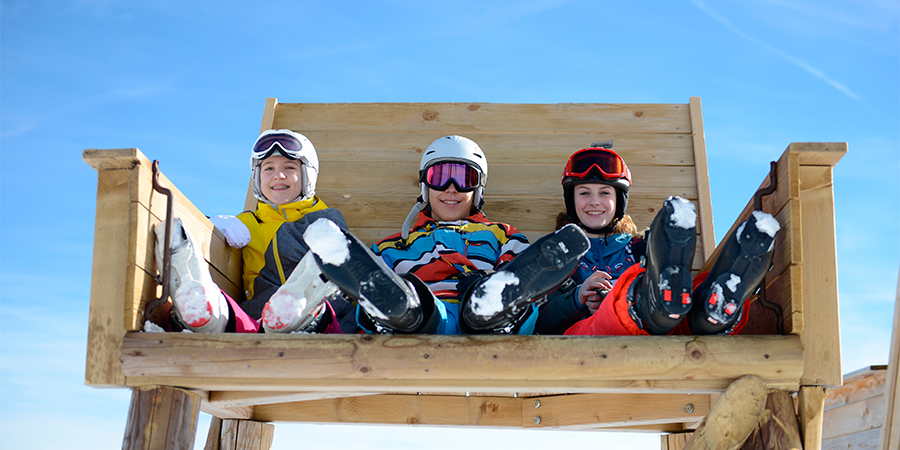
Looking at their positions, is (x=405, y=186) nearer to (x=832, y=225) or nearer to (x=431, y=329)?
(x=431, y=329)

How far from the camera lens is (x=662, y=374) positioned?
2127 millimetres

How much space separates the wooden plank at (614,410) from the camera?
130 inches

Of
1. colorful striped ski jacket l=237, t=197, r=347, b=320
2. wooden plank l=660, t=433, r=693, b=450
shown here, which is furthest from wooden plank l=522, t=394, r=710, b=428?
colorful striped ski jacket l=237, t=197, r=347, b=320

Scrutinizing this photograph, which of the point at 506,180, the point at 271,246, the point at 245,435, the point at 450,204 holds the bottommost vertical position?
the point at 245,435

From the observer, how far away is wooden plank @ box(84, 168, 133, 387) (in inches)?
83.7

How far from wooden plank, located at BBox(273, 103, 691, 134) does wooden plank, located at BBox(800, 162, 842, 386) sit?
223cm

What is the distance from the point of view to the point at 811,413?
2166mm

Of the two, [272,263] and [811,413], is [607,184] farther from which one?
[272,263]

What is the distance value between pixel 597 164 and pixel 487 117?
128 centimetres

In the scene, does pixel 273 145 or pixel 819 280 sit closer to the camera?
pixel 819 280

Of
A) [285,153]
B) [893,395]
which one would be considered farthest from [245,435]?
[893,395]

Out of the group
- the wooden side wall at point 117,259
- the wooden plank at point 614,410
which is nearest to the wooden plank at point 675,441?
the wooden plank at point 614,410

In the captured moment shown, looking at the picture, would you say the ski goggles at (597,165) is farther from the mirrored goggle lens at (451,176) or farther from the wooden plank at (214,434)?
the wooden plank at (214,434)

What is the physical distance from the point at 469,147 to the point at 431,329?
4.83 feet
